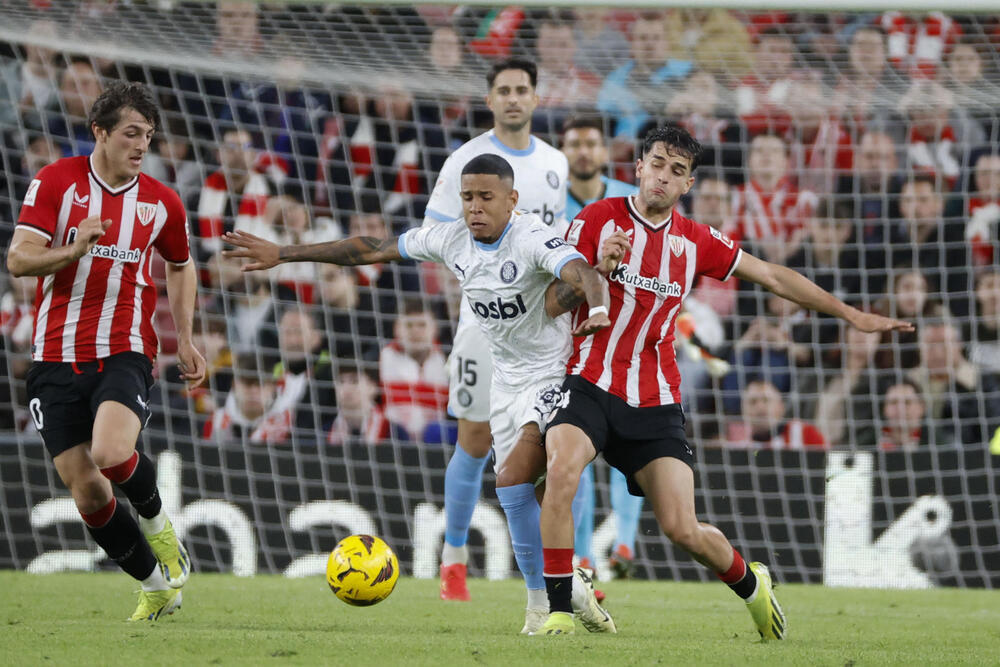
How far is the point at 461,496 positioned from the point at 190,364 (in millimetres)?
A: 1680

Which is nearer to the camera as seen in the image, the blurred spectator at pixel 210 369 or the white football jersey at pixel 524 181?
the white football jersey at pixel 524 181

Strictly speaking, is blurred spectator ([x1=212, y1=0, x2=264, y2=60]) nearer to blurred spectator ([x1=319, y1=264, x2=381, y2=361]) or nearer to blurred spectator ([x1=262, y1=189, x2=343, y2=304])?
blurred spectator ([x1=262, y1=189, x2=343, y2=304])

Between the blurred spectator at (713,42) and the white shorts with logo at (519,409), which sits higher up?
the blurred spectator at (713,42)

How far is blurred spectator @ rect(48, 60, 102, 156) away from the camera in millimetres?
10375

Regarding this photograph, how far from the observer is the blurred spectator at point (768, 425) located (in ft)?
33.2

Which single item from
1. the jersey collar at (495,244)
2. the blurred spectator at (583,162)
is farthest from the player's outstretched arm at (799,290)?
the blurred spectator at (583,162)

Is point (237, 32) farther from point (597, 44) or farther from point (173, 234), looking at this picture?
point (173, 234)

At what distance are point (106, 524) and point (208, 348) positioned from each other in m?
4.78

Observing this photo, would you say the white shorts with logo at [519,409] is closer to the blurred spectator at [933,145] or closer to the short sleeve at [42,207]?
the short sleeve at [42,207]

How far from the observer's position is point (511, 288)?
549 cm

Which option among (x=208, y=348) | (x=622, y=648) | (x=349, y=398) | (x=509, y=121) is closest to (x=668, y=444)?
(x=622, y=648)

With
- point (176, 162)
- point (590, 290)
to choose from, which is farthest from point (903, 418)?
point (176, 162)

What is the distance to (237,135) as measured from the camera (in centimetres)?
1104

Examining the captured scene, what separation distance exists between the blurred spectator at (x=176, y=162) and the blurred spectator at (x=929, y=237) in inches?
220
